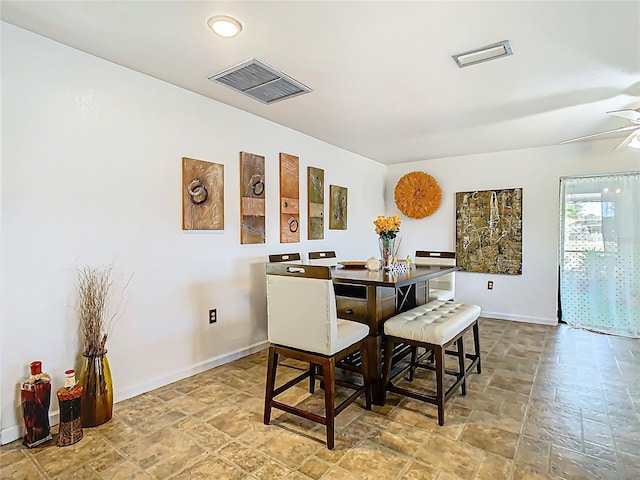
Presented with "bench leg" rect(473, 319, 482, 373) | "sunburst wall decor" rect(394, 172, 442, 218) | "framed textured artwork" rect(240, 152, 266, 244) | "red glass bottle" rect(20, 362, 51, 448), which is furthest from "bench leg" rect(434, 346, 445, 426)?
"sunburst wall decor" rect(394, 172, 442, 218)

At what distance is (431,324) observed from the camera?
230 cm

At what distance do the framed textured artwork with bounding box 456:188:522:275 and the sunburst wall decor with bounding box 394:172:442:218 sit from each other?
36 cm

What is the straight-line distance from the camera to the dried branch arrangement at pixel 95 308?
85.7 inches

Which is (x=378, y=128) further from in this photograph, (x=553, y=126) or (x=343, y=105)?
(x=553, y=126)

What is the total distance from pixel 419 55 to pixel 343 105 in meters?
1.01

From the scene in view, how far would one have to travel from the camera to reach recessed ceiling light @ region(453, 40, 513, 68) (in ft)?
7.00

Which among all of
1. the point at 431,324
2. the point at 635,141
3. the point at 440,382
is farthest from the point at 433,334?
the point at 635,141

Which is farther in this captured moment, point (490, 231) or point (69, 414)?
point (490, 231)

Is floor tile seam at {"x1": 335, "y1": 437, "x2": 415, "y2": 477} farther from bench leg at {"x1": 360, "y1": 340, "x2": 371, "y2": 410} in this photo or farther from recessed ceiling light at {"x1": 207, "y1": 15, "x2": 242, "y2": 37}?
recessed ceiling light at {"x1": 207, "y1": 15, "x2": 242, "y2": 37}

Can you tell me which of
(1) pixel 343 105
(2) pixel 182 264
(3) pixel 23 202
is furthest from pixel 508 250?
(3) pixel 23 202

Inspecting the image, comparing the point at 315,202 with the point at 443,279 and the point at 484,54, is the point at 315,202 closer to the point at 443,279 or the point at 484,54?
the point at 443,279

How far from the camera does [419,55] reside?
7.38 ft

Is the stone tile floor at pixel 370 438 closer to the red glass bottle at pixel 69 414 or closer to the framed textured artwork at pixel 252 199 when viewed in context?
the red glass bottle at pixel 69 414

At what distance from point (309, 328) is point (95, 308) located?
1.40 metres
